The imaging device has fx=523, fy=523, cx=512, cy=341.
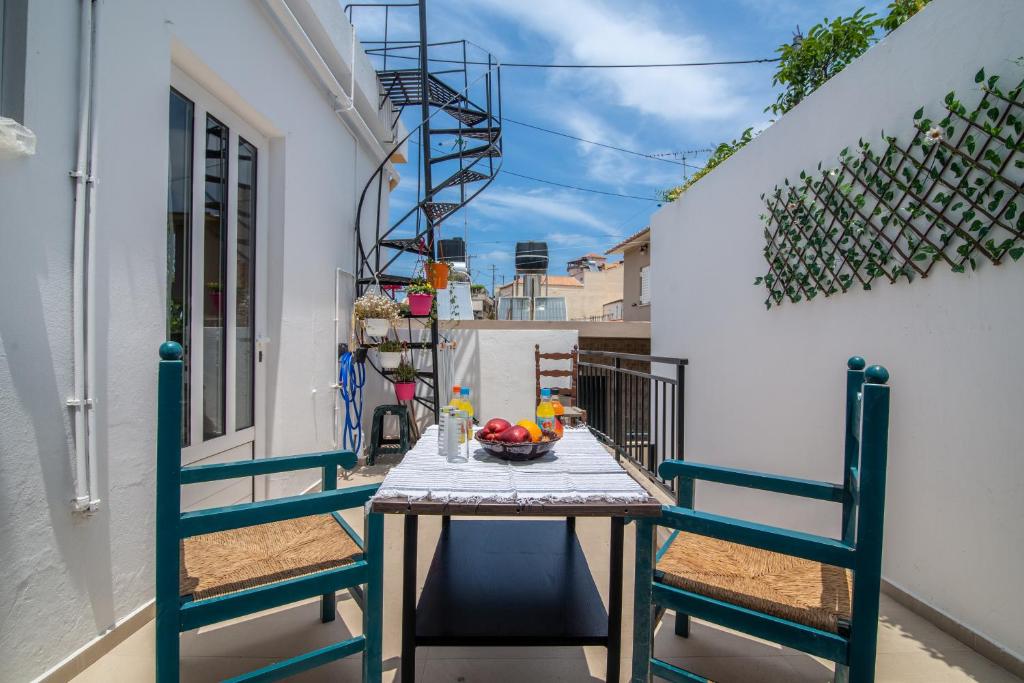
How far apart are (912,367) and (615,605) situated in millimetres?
1537

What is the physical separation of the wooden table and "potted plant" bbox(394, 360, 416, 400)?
91.3 inches

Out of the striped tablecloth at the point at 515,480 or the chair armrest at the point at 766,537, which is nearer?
the chair armrest at the point at 766,537

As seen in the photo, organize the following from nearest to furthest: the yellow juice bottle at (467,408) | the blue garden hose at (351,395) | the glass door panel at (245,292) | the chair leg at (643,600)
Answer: the chair leg at (643,600) < the yellow juice bottle at (467,408) < the glass door panel at (245,292) < the blue garden hose at (351,395)

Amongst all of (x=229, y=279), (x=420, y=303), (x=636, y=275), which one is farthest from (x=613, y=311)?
(x=229, y=279)

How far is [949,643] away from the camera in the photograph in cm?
180

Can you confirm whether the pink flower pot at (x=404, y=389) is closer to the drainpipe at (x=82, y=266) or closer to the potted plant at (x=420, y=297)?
the potted plant at (x=420, y=297)

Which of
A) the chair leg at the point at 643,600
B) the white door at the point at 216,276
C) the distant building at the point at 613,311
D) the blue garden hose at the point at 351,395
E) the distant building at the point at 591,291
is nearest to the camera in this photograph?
the chair leg at the point at 643,600

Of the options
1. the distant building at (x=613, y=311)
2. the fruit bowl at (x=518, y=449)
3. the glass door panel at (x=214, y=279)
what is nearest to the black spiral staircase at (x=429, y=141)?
the glass door panel at (x=214, y=279)

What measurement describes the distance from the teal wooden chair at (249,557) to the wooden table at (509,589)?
112 millimetres

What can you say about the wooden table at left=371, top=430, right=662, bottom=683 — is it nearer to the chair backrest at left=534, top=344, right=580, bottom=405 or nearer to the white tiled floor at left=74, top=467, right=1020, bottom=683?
the white tiled floor at left=74, top=467, right=1020, bottom=683

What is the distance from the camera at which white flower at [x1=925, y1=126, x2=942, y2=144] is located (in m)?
1.91

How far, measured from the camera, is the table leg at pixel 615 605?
1494 millimetres

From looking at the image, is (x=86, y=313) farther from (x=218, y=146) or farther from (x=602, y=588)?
(x=602, y=588)

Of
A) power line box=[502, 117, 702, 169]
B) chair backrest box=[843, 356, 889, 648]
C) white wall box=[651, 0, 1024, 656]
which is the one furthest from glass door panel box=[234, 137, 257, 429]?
power line box=[502, 117, 702, 169]
